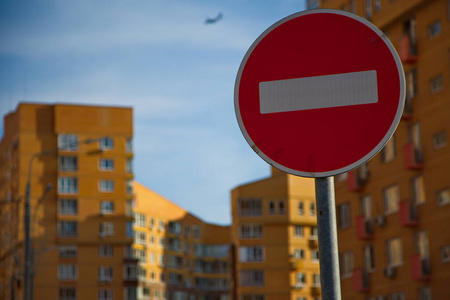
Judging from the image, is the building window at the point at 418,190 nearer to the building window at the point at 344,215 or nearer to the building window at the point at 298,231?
the building window at the point at 344,215

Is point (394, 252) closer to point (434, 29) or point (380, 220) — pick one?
point (380, 220)

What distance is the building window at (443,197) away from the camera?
4281 centimetres

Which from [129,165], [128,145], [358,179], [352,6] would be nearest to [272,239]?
[129,165]

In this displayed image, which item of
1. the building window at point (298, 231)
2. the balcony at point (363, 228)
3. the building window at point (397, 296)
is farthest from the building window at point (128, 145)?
the building window at point (397, 296)

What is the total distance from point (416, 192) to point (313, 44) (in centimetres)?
4315

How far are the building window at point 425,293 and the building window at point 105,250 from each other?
217ft

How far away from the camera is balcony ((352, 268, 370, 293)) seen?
1977 inches

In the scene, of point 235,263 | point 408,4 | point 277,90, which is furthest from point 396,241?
point 235,263

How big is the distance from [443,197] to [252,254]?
59142 millimetres

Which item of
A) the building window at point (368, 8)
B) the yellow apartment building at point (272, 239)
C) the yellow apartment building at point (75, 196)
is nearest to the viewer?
the building window at point (368, 8)

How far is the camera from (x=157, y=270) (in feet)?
420

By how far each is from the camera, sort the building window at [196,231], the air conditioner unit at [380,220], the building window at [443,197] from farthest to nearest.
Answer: the building window at [196,231] < the air conditioner unit at [380,220] < the building window at [443,197]

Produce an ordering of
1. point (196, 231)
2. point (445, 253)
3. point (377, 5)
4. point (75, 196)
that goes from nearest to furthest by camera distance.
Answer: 1. point (445, 253)
2. point (377, 5)
3. point (75, 196)
4. point (196, 231)

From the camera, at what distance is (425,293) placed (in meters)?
44.2
